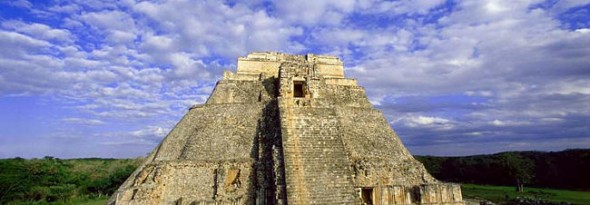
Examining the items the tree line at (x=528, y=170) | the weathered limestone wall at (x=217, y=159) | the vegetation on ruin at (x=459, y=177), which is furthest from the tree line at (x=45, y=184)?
the tree line at (x=528, y=170)

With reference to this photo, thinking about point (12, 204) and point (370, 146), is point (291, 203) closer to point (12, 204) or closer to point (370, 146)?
point (370, 146)

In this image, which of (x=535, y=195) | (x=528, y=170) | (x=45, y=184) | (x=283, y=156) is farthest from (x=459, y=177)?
(x=45, y=184)

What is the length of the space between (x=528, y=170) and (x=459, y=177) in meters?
10.0

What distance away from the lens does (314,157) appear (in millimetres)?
14695

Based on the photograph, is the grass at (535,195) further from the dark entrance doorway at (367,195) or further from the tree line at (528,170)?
the dark entrance doorway at (367,195)

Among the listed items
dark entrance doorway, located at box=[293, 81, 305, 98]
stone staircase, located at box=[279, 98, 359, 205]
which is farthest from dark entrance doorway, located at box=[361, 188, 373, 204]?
dark entrance doorway, located at box=[293, 81, 305, 98]

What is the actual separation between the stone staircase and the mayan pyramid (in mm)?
36

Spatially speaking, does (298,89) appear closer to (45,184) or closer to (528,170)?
(45,184)

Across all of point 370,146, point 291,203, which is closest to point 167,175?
point 291,203

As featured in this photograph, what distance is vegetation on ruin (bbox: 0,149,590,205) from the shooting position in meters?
38.7

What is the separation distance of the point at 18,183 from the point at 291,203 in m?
37.1

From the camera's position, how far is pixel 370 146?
697 inches

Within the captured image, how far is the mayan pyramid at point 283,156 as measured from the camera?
47.1 feet

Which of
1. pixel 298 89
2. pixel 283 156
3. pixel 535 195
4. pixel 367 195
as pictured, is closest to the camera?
pixel 283 156
